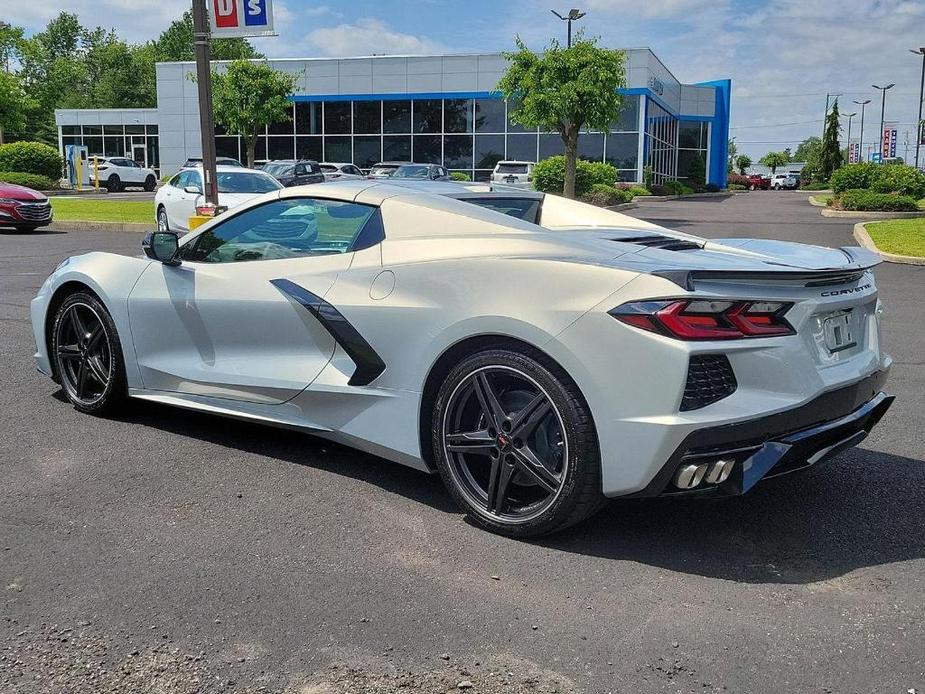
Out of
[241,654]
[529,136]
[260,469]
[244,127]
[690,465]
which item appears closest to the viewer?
[241,654]

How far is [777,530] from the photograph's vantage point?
3.71 meters

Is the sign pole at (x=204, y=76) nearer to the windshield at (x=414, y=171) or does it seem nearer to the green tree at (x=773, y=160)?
the windshield at (x=414, y=171)

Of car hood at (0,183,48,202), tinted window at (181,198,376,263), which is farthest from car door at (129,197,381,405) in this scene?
car hood at (0,183,48,202)

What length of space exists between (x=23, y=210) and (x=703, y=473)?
64.1 ft

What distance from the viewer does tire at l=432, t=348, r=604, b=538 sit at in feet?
11.0

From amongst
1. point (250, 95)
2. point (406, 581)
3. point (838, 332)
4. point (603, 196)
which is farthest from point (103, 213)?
point (838, 332)

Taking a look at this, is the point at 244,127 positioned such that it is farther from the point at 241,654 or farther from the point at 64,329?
the point at 241,654

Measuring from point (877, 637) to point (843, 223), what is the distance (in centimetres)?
2654

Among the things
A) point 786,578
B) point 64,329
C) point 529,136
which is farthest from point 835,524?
point 529,136

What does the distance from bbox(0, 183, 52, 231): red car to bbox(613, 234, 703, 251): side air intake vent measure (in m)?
18.5

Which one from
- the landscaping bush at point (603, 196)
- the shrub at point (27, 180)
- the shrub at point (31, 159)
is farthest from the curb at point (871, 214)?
the shrub at point (31, 159)

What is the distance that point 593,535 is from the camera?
3.66m

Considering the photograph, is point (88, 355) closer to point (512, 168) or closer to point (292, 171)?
point (292, 171)

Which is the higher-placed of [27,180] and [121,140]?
[121,140]
